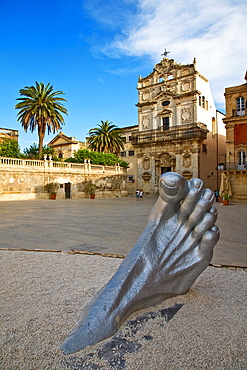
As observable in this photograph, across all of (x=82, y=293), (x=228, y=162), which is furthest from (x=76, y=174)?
(x=82, y=293)

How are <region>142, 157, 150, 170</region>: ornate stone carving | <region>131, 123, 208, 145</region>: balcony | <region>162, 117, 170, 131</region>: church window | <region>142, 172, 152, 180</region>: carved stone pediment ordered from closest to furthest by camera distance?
<region>131, 123, 208, 145</region>: balcony
<region>162, 117, 170, 131</region>: church window
<region>142, 172, 152, 180</region>: carved stone pediment
<region>142, 157, 150, 170</region>: ornate stone carving

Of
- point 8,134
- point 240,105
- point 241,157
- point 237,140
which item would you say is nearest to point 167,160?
point 237,140

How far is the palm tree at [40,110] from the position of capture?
28344 mm

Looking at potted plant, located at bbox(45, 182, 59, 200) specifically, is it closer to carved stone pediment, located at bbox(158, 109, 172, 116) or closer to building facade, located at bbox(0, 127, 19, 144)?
building facade, located at bbox(0, 127, 19, 144)

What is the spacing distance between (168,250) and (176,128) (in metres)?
35.2

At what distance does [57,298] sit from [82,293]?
34cm

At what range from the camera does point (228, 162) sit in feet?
80.4

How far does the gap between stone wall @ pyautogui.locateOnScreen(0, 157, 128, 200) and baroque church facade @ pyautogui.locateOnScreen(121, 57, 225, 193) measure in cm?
605

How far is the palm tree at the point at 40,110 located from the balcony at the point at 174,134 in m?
13.3

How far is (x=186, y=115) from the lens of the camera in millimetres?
36156

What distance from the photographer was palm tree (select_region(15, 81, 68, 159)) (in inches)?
1116

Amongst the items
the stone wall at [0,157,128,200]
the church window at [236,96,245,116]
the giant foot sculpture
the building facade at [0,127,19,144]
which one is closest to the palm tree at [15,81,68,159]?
the stone wall at [0,157,128,200]

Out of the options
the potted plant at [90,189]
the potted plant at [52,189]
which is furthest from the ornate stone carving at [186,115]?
the potted plant at [52,189]

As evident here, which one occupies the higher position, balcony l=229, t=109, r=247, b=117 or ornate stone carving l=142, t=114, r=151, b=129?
ornate stone carving l=142, t=114, r=151, b=129
